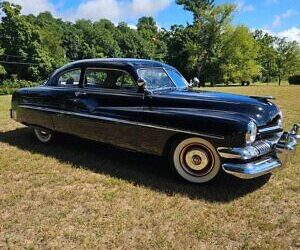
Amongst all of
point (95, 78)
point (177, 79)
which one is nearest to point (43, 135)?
point (95, 78)

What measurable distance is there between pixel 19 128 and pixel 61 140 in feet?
6.04

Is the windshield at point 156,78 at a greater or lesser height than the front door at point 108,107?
greater

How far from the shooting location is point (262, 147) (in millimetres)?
4836

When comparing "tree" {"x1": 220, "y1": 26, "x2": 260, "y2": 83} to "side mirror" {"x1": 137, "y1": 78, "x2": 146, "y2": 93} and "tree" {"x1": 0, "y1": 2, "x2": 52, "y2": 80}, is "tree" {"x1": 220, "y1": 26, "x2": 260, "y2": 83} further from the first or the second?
"side mirror" {"x1": 137, "y1": 78, "x2": 146, "y2": 93}

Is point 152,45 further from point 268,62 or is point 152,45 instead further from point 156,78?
point 156,78

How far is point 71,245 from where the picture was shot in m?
3.50

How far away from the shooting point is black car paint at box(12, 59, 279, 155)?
4805mm

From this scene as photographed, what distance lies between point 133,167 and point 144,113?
0.93 metres

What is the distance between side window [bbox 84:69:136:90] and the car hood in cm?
50

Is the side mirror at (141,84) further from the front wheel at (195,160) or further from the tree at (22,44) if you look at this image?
the tree at (22,44)

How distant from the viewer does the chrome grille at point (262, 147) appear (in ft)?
15.6

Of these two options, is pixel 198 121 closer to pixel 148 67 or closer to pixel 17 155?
pixel 148 67

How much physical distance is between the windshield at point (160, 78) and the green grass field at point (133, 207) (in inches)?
48.1

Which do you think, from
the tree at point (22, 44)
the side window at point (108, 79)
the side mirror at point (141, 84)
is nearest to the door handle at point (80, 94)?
the side window at point (108, 79)
